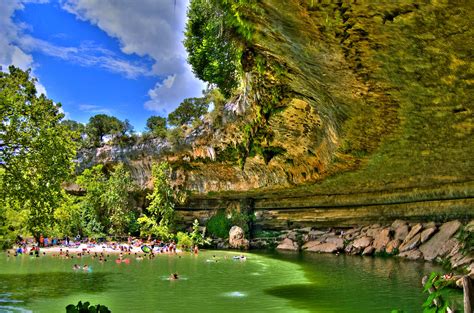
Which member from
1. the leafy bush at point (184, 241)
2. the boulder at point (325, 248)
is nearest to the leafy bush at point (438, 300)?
the boulder at point (325, 248)

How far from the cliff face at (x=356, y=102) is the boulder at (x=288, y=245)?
14.2ft

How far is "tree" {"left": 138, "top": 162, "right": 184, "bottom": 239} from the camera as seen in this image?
3034cm

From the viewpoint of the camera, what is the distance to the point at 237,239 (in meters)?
29.8

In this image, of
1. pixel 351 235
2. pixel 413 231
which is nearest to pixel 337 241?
pixel 351 235

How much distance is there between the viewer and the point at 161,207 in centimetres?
3086

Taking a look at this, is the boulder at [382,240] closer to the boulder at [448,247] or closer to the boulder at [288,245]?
the boulder at [448,247]

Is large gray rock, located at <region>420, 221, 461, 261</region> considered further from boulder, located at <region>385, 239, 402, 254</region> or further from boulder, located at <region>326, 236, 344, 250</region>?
boulder, located at <region>326, 236, 344, 250</region>

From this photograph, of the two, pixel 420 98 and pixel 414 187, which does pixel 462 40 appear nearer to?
pixel 420 98

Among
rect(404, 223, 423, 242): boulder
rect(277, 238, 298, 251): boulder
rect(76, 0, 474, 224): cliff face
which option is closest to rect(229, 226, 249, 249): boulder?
rect(277, 238, 298, 251): boulder

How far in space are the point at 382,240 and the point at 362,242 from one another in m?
1.33

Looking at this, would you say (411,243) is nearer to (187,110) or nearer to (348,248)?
(348,248)

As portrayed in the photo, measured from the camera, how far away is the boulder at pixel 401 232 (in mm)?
22672

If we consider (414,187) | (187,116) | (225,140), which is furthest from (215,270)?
(187,116)

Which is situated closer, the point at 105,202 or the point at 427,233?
the point at 427,233
